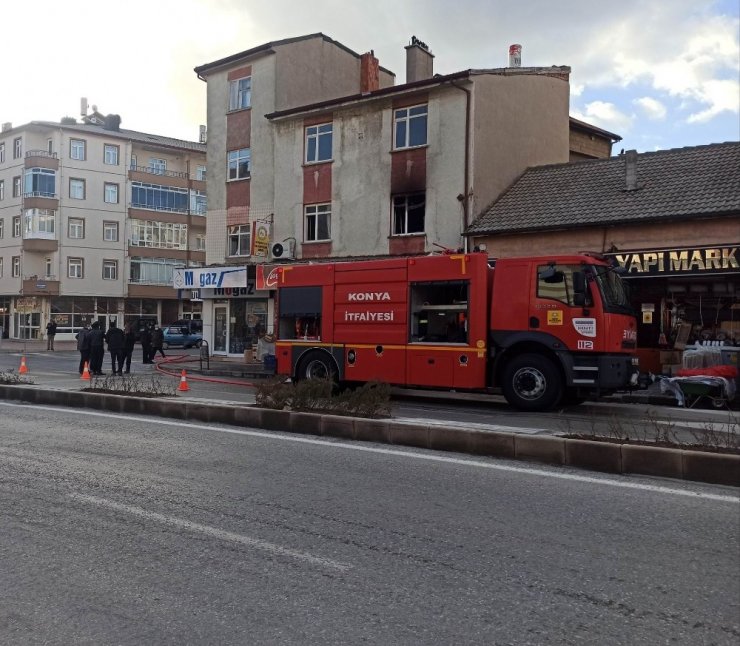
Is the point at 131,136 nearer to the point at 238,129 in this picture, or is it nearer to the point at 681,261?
the point at 238,129

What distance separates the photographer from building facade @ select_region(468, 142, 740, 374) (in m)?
16.8

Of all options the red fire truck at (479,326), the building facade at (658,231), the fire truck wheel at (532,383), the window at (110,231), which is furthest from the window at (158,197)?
the fire truck wheel at (532,383)

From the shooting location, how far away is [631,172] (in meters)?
19.4

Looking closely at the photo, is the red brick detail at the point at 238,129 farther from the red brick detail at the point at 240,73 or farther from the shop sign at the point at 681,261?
the shop sign at the point at 681,261

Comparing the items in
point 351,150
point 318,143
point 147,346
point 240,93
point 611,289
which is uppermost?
point 240,93

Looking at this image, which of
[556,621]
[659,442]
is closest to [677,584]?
[556,621]

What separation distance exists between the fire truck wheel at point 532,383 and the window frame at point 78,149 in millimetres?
47509

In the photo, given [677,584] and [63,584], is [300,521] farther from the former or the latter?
[677,584]

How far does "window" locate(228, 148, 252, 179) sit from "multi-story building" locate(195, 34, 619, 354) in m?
0.05

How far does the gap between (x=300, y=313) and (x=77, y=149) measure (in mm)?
43002

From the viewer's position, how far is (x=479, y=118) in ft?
70.8

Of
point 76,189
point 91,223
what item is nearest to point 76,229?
point 91,223

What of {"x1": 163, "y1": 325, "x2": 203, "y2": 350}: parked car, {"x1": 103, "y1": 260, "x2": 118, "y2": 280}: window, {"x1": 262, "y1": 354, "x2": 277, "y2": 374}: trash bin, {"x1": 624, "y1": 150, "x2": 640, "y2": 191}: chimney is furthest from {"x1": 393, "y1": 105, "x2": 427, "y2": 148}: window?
{"x1": 103, "y1": 260, "x2": 118, "y2": 280}: window

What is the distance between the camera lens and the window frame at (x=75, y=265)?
50966 mm
